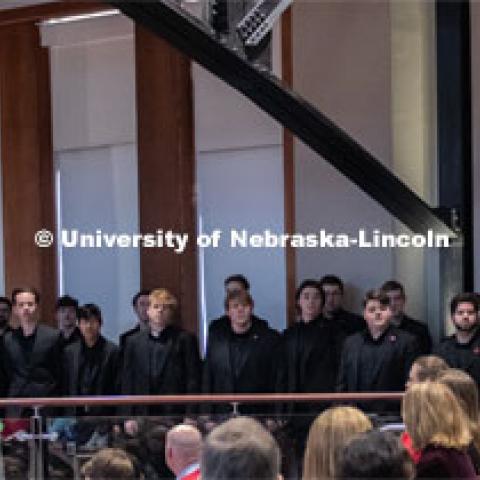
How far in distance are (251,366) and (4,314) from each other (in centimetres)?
221

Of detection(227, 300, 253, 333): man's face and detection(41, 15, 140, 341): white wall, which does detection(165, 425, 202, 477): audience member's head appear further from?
detection(41, 15, 140, 341): white wall

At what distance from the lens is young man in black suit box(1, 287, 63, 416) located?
7.21 meters

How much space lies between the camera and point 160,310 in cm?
705

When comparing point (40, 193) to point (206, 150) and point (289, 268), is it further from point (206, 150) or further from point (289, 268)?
point (289, 268)

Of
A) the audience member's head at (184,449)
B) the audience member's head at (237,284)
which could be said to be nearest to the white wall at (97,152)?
the audience member's head at (237,284)

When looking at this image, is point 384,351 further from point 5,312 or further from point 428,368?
point 5,312

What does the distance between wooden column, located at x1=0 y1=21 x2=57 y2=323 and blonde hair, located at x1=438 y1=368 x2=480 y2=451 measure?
6.74 meters

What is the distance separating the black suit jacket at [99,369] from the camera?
728 centimetres

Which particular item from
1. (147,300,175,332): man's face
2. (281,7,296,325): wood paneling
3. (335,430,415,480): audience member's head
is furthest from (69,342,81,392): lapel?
(335,430,415,480): audience member's head

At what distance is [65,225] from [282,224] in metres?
2.19

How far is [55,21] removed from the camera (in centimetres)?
988

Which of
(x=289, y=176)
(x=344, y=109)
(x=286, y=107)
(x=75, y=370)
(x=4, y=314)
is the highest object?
(x=344, y=109)

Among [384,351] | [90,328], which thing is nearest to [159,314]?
[90,328]

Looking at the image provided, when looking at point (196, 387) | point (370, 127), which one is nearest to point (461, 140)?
point (370, 127)
